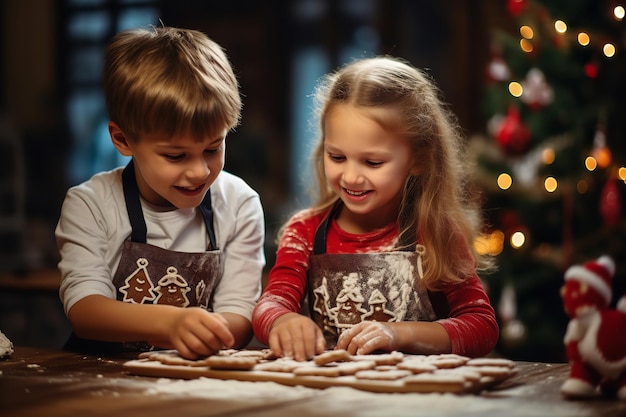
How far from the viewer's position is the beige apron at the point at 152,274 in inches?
72.2

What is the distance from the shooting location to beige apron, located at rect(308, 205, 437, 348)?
1.82 meters

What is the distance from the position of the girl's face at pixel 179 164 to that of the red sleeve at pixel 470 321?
544 millimetres

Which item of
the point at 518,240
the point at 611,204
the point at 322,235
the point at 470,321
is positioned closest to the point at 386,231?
the point at 322,235

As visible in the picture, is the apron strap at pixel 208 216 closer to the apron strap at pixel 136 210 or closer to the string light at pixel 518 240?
the apron strap at pixel 136 210

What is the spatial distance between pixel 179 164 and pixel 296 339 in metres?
0.44

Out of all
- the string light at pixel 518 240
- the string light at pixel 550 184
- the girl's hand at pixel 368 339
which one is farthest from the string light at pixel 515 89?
the girl's hand at pixel 368 339

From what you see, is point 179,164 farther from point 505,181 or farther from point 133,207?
point 505,181

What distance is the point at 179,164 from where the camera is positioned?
175 centimetres

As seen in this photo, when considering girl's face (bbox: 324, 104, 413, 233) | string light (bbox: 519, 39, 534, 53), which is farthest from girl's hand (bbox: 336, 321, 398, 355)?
string light (bbox: 519, 39, 534, 53)

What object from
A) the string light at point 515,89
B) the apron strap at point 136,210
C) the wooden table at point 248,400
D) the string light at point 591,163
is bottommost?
the wooden table at point 248,400

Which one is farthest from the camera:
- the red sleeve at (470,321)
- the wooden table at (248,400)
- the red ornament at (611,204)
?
the red ornament at (611,204)

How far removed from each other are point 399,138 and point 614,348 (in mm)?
721

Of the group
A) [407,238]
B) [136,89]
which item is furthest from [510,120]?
[136,89]

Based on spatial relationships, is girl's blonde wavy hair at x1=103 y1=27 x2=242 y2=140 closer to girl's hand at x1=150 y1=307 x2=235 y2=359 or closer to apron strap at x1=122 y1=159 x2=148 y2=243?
apron strap at x1=122 y1=159 x2=148 y2=243
